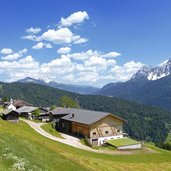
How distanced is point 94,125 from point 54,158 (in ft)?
178

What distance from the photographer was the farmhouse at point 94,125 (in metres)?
95.6

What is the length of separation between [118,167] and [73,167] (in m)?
19.7

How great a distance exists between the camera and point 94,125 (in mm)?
96188

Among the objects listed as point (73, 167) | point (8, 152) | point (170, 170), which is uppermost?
point (8, 152)

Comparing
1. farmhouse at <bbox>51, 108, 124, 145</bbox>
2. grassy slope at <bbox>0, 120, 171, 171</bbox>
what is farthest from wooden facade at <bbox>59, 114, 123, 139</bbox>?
grassy slope at <bbox>0, 120, 171, 171</bbox>

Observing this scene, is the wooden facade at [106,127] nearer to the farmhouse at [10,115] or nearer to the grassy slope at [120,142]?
the grassy slope at [120,142]

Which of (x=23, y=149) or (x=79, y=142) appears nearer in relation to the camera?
(x=23, y=149)

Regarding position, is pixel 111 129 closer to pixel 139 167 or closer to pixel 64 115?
pixel 64 115

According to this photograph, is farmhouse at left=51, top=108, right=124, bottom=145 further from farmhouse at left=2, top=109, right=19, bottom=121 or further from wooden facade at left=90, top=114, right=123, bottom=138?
farmhouse at left=2, top=109, right=19, bottom=121

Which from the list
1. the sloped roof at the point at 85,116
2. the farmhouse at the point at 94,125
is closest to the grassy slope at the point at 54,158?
the farmhouse at the point at 94,125

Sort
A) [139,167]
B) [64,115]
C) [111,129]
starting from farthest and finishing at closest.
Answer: [64,115] → [111,129] → [139,167]

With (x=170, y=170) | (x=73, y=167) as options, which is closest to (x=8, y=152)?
(x=73, y=167)

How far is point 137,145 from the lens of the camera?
91.1 m

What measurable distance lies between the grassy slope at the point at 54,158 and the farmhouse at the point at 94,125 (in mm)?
16181
